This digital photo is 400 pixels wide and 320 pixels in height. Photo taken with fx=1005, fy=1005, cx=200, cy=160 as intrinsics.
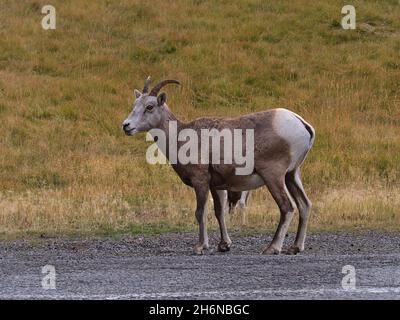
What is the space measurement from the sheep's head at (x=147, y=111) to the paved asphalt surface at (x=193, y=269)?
5.70 feet

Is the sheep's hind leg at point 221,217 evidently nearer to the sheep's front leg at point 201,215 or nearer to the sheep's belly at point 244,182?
the sheep's front leg at point 201,215

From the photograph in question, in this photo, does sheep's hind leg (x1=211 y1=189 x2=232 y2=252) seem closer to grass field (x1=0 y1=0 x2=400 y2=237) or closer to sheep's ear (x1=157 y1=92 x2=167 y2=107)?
sheep's ear (x1=157 y1=92 x2=167 y2=107)

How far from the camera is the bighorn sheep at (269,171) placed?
44.4ft

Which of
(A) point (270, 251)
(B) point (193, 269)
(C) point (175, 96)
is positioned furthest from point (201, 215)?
(C) point (175, 96)

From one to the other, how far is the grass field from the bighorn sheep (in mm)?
2500

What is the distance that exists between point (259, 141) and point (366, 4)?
26.3 metres

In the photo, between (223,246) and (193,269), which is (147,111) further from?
(193,269)

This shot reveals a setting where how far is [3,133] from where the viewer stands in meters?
27.1

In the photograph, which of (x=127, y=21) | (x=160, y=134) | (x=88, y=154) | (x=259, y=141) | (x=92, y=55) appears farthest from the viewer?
(x=127, y=21)

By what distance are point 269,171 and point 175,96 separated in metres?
17.2

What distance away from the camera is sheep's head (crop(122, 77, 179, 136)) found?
14.4 meters

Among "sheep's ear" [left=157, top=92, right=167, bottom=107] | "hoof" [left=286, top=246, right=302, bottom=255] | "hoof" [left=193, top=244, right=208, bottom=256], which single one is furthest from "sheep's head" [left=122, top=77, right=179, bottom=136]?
"hoof" [left=286, top=246, right=302, bottom=255]

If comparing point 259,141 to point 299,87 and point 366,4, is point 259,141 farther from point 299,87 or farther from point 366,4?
point 366,4
